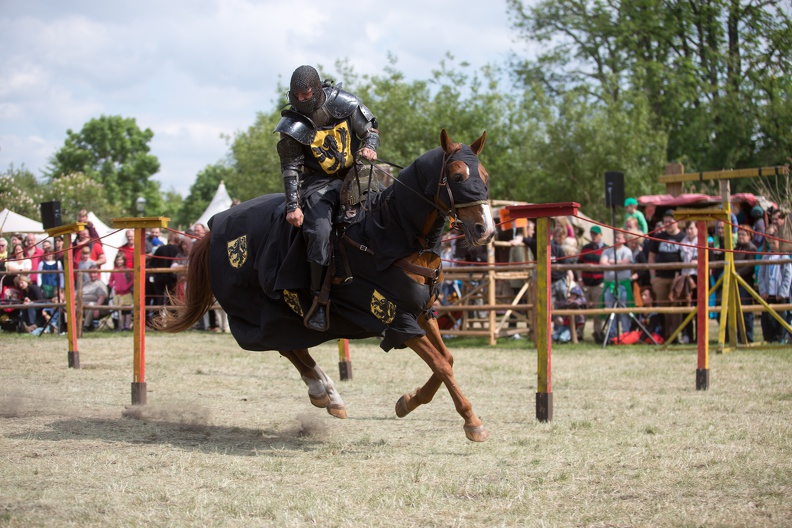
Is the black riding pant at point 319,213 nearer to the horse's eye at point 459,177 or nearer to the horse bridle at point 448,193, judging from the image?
the horse bridle at point 448,193

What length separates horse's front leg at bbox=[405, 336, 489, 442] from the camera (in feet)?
21.4

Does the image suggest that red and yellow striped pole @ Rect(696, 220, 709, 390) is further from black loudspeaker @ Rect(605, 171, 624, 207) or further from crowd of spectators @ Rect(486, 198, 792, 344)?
black loudspeaker @ Rect(605, 171, 624, 207)

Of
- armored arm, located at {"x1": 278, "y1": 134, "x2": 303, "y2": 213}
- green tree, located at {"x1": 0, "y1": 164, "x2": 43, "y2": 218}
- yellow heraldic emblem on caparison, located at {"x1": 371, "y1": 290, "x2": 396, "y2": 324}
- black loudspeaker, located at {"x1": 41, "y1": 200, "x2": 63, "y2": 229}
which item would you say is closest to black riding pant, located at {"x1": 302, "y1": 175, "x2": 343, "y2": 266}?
armored arm, located at {"x1": 278, "y1": 134, "x2": 303, "y2": 213}

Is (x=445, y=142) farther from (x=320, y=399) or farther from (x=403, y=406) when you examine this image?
(x=320, y=399)

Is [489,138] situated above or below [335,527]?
above

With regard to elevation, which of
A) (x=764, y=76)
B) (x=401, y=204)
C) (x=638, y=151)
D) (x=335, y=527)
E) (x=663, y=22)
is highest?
(x=663, y=22)

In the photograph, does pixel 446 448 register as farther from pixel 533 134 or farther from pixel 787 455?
pixel 533 134

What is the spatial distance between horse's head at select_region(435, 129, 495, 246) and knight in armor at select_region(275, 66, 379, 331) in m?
0.72

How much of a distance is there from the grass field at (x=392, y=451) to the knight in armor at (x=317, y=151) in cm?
138

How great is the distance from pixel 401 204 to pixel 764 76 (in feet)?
94.1

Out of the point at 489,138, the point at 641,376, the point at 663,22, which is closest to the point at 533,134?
the point at 489,138

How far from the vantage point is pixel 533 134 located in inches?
1250

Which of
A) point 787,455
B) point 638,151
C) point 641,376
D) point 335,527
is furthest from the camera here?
point 638,151

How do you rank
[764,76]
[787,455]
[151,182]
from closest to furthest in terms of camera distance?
[787,455], [764,76], [151,182]
